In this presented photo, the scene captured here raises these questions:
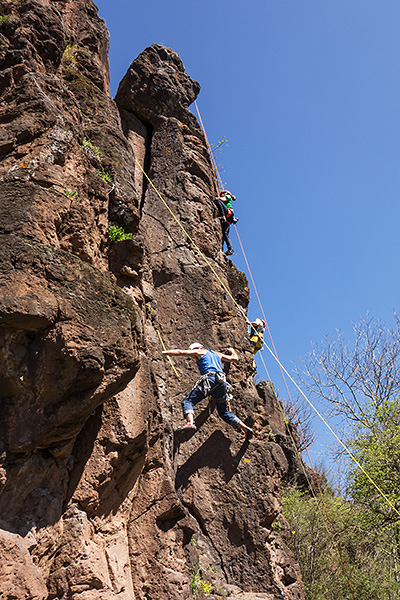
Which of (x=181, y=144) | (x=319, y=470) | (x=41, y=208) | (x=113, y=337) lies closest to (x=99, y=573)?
(x=113, y=337)

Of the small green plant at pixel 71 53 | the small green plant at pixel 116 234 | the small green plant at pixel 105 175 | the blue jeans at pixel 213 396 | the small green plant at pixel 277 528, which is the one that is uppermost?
the small green plant at pixel 71 53

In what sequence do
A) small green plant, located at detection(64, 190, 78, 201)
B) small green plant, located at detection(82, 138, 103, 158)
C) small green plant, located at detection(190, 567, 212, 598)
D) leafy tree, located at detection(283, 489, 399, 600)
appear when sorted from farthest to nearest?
leafy tree, located at detection(283, 489, 399, 600) < small green plant, located at detection(190, 567, 212, 598) < small green plant, located at detection(82, 138, 103, 158) < small green plant, located at detection(64, 190, 78, 201)

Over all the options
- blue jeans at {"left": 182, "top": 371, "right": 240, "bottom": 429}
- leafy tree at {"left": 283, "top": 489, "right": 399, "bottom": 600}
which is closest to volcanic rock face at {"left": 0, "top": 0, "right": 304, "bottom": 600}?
blue jeans at {"left": 182, "top": 371, "right": 240, "bottom": 429}

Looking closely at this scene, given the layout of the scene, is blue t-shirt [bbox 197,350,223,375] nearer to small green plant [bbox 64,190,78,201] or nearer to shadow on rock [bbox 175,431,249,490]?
shadow on rock [bbox 175,431,249,490]

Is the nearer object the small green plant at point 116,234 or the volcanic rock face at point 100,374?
the volcanic rock face at point 100,374

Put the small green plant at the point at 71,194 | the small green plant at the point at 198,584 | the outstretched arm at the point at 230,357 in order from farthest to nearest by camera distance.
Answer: the outstretched arm at the point at 230,357, the small green plant at the point at 198,584, the small green plant at the point at 71,194

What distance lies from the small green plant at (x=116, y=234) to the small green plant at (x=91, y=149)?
1.00 m

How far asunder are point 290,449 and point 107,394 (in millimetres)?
11895

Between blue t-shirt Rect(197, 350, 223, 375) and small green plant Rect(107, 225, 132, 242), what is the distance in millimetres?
2526

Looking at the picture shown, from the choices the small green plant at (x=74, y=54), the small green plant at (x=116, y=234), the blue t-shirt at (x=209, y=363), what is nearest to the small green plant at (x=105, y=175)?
the small green plant at (x=116, y=234)

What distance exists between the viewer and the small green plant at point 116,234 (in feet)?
20.9

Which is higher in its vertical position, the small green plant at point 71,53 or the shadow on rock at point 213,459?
the small green plant at point 71,53

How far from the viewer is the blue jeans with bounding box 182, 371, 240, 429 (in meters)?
7.70

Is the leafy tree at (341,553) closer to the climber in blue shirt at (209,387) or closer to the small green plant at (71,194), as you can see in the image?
the climber in blue shirt at (209,387)
